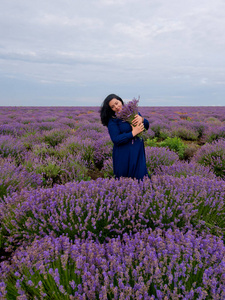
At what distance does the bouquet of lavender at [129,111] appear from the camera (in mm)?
2796

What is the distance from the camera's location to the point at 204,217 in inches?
84.2

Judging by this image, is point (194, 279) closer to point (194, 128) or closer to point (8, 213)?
point (8, 213)

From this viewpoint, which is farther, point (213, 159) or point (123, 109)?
point (213, 159)

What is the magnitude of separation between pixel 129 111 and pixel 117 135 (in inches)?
14.3

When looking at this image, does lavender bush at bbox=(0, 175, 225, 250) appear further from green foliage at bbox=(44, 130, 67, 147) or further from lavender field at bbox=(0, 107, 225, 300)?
green foliage at bbox=(44, 130, 67, 147)

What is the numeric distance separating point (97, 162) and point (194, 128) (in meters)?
6.37

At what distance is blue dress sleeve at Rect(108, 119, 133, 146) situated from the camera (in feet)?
9.18

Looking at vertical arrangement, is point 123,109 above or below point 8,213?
above

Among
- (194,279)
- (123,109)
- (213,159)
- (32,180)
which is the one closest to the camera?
(194,279)

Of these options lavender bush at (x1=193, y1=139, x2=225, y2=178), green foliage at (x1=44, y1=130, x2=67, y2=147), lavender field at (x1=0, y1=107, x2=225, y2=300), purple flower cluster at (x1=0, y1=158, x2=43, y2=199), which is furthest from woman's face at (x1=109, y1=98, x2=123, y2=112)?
green foliage at (x1=44, y1=130, x2=67, y2=147)

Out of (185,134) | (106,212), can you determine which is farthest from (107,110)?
(185,134)

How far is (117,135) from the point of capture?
2.92 m

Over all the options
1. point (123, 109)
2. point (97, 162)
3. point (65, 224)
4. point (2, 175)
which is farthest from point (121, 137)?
point (97, 162)

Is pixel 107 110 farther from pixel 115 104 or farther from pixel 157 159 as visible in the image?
pixel 157 159
